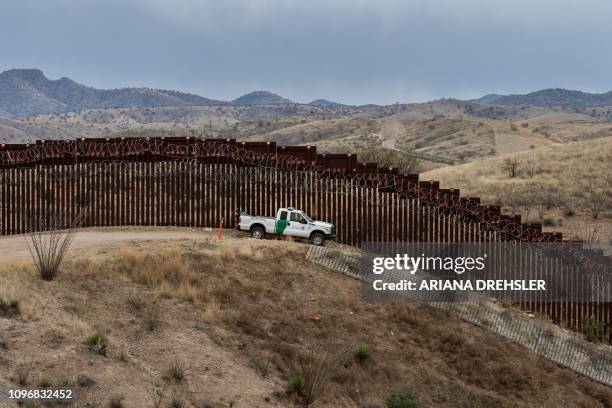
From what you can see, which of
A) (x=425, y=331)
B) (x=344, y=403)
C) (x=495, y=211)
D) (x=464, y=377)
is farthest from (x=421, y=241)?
(x=344, y=403)

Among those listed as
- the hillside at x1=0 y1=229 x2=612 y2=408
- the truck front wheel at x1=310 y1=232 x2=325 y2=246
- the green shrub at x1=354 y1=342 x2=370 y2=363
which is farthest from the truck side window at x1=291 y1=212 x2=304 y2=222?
the green shrub at x1=354 y1=342 x2=370 y2=363

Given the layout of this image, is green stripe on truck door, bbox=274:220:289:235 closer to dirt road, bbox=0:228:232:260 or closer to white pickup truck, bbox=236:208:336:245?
white pickup truck, bbox=236:208:336:245

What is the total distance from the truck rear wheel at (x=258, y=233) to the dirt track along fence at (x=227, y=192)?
1616 millimetres

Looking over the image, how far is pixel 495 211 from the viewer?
2436 centimetres

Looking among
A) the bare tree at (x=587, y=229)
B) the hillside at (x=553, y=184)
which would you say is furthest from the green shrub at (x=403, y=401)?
the bare tree at (x=587, y=229)

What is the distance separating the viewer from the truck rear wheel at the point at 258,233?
23188 mm

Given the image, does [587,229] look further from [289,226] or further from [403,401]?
[403,401]

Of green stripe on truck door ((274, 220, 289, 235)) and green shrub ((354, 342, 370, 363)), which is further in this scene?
green stripe on truck door ((274, 220, 289, 235))

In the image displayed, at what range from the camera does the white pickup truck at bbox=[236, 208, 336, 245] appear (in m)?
23.1

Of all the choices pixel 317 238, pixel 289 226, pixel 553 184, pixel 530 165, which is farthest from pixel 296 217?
pixel 530 165

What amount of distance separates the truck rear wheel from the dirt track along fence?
1.62 metres

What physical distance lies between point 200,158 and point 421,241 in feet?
29.4

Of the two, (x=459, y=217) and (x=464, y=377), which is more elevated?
(x=459, y=217)

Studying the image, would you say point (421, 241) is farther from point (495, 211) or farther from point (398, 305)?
point (398, 305)
